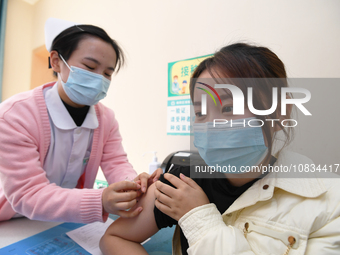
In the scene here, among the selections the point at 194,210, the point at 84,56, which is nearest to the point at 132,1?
the point at 84,56

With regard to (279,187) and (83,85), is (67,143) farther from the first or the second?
(279,187)

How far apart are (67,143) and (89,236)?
503 millimetres

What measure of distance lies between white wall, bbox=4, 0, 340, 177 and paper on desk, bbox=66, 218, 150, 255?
95 centimetres

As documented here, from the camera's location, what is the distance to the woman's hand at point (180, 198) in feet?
2.10

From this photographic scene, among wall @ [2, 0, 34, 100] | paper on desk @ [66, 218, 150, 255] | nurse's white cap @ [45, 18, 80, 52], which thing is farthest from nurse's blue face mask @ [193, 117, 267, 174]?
wall @ [2, 0, 34, 100]

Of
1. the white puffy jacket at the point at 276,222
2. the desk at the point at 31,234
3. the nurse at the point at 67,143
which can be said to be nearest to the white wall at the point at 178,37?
the nurse at the point at 67,143

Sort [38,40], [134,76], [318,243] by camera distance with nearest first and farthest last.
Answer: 1. [318,243]
2. [134,76]
3. [38,40]

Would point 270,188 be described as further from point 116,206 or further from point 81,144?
point 81,144

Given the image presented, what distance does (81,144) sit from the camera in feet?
3.76

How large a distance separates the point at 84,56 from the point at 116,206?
2.62 ft

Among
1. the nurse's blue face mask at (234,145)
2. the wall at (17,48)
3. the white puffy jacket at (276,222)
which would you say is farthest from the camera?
the wall at (17,48)

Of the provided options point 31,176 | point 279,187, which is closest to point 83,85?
point 31,176

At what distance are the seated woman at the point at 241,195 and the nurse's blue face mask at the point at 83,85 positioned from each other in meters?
0.60

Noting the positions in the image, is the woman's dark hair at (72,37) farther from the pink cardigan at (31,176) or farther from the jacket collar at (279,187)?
the jacket collar at (279,187)
